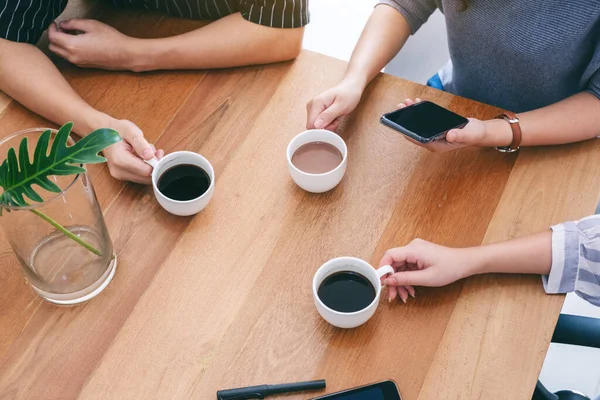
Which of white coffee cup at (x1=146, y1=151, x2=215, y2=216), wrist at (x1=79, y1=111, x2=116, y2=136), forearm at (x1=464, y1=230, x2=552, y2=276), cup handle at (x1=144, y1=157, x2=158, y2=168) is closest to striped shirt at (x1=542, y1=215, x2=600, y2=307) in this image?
forearm at (x1=464, y1=230, x2=552, y2=276)

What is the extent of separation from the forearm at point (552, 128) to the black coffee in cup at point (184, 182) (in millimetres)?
526

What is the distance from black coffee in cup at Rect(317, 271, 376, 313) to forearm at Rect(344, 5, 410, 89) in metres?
0.43

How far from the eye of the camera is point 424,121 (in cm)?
115

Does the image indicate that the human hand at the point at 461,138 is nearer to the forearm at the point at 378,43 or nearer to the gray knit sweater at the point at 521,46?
the forearm at the point at 378,43

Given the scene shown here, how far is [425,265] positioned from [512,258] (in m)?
0.14

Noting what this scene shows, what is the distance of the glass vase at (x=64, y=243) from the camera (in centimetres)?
96

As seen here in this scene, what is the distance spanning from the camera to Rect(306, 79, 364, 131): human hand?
3.90 ft

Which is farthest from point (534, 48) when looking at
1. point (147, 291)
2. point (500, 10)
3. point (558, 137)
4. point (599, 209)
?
point (147, 291)

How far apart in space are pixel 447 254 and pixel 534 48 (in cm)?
53

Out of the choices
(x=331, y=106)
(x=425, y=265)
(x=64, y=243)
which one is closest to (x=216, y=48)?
(x=331, y=106)

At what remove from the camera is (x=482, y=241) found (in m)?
1.09

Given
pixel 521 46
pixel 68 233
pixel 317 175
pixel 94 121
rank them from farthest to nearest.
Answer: pixel 521 46 → pixel 94 121 → pixel 317 175 → pixel 68 233

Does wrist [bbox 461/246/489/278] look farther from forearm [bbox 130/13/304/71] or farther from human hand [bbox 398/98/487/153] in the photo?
forearm [bbox 130/13/304/71]

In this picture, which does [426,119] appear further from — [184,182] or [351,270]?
[184,182]
